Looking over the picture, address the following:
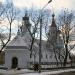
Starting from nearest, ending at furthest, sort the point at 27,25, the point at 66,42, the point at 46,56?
the point at 66,42, the point at 27,25, the point at 46,56

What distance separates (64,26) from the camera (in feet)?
221

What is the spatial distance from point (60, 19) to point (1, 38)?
634 inches

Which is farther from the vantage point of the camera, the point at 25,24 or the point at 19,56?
the point at 25,24

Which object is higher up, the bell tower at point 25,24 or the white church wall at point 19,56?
the bell tower at point 25,24

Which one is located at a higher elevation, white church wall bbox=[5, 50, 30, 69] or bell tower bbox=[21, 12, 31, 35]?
bell tower bbox=[21, 12, 31, 35]

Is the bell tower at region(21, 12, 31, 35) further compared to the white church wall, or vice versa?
the bell tower at region(21, 12, 31, 35)

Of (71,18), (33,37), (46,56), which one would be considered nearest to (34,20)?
(33,37)

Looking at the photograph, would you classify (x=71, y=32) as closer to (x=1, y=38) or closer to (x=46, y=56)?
(x=1, y=38)

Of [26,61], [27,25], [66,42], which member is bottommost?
[26,61]

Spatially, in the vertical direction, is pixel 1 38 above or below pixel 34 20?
below

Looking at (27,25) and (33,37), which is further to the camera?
(27,25)

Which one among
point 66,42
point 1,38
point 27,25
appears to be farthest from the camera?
point 27,25

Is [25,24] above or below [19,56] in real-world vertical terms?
above

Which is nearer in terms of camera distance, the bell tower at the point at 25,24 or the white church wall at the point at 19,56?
the white church wall at the point at 19,56
